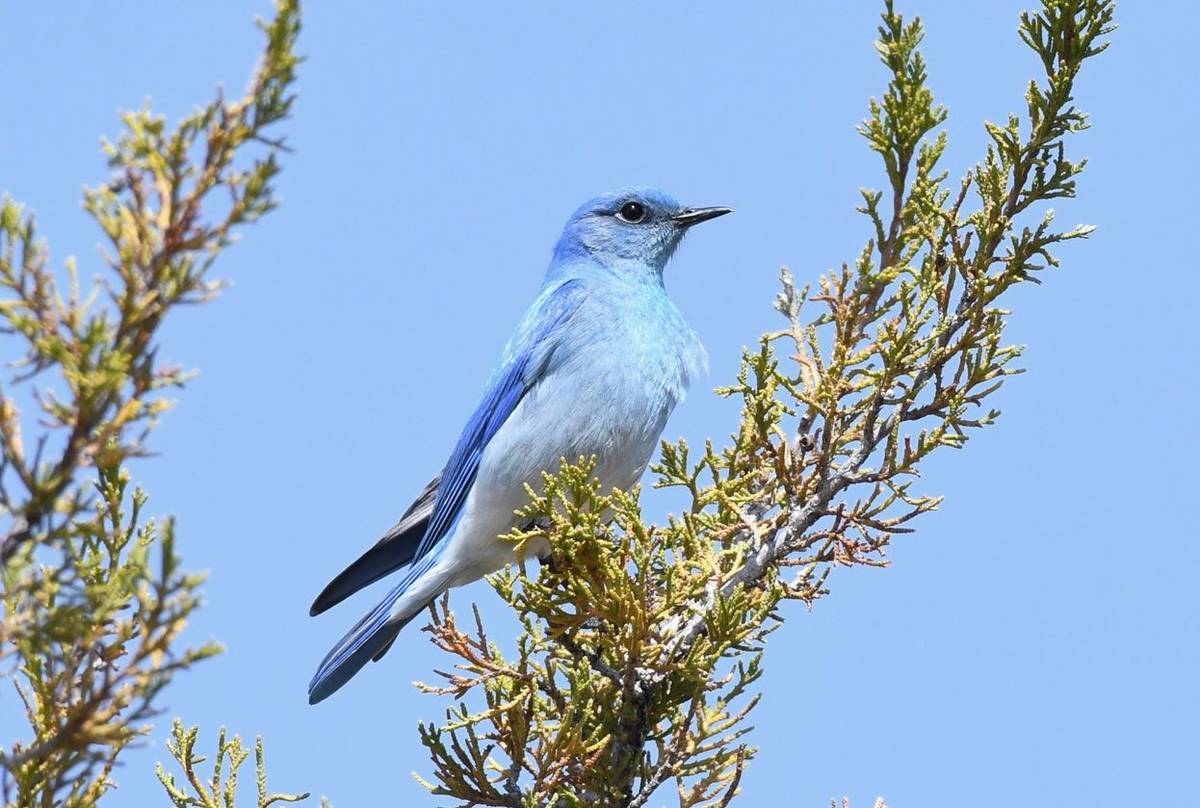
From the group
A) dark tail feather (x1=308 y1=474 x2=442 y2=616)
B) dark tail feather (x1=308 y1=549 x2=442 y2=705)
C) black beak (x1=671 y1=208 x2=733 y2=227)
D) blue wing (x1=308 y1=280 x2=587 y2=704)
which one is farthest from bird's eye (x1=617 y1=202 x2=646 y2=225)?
dark tail feather (x1=308 y1=549 x2=442 y2=705)

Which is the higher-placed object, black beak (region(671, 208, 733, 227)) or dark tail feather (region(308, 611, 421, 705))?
black beak (region(671, 208, 733, 227))

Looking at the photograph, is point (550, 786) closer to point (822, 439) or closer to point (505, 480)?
point (822, 439)

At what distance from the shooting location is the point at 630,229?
250 inches

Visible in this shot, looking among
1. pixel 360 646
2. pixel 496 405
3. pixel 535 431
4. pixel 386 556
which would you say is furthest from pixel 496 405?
pixel 360 646

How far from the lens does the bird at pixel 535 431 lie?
5230 millimetres

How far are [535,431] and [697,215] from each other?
4.69 ft

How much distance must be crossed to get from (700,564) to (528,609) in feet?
1.57

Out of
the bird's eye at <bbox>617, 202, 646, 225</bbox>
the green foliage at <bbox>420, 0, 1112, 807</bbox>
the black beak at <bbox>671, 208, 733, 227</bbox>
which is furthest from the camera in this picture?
the bird's eye at <bbox>617, 202, 646, 225</bbox>

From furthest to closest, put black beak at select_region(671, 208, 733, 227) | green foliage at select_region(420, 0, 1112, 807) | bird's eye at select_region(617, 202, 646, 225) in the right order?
bird's eye at select_region(617, 202, 646, 225), black beak at select_region(671, 208, 733, 227), green foliage at select_region(420, 0, 1112, 807)

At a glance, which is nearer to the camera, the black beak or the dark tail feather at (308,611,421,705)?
the dark tail feather at (308,611,421,705)

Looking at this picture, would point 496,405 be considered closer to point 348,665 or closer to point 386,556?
point 386,556

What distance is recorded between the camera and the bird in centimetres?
523

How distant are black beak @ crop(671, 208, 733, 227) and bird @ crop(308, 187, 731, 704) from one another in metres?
0.43

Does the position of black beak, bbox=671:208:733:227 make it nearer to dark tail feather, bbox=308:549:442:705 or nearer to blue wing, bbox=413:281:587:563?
blue wing, bbox=413:281:587:563
